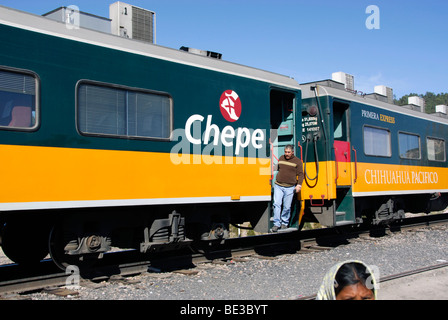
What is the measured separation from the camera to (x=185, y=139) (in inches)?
273

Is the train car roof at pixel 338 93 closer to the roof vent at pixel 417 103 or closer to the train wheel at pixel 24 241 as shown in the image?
the roof vent at pixel 417 103

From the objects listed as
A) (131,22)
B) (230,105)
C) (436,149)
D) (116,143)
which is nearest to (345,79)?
(436,149)

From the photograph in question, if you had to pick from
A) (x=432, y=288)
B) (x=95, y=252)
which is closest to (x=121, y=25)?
(x=95, y=252)

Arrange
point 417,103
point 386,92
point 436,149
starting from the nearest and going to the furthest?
point 386,92 < point 436,149 < point 417,103

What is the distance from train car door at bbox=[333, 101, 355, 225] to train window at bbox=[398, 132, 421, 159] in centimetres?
256

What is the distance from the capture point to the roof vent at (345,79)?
1145cm

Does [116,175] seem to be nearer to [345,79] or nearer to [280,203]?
[280,203]

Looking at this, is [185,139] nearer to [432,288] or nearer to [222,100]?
[222,100]

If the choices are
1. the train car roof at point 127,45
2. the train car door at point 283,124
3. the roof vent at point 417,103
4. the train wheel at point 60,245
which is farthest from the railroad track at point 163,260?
the roof vent at point 417,103

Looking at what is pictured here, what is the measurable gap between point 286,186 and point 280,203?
34 centimetres

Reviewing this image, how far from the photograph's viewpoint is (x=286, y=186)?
328 inches

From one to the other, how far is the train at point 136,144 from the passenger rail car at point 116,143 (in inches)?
0.6

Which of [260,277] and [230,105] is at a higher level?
[230,105]

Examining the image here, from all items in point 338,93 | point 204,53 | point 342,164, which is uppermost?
point 204,53
